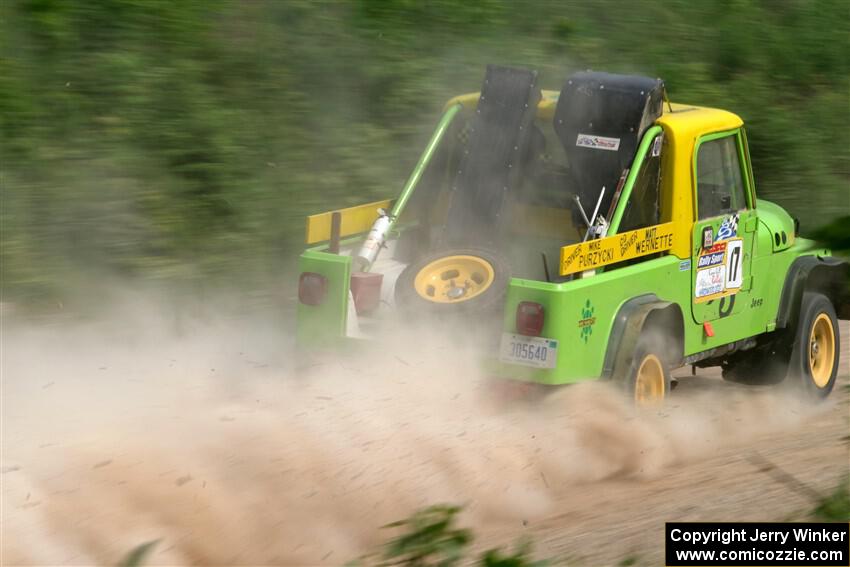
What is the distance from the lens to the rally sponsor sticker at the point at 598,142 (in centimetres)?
664

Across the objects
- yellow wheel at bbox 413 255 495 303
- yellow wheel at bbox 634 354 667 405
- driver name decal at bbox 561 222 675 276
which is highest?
driver name decal at bbox 561 222 675 276

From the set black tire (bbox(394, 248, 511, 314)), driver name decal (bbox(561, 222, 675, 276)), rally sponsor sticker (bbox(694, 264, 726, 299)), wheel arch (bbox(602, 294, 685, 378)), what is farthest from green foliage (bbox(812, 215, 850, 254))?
rally sponsor sticker (bbox(694, 264, 726, 299))

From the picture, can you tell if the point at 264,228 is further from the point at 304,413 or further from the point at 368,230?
→ the point at 304,413

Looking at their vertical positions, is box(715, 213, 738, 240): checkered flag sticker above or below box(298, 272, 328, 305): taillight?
above

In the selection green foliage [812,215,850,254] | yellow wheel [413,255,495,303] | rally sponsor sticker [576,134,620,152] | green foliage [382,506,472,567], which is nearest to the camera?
green foliage [812,215,850,254]

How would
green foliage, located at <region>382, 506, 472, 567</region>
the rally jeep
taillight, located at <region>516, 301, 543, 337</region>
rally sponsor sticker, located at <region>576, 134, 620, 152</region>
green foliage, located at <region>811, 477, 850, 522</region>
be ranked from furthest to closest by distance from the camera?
1. rally sponsor sticker, located at <region>576, 134, 620, 152</region>
2. the rally jeep
3. taillight, located at <region>516, 301, 543, 337</region>
4. green foliage, located at <region>811, 477, 850, 522</region>
5. green foliage, located at <region>382, 506, 472, 567</region>

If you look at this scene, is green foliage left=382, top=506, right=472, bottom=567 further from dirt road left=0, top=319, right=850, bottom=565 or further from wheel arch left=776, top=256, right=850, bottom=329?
wheel arch left=776, top=256, right=850, bottom=329

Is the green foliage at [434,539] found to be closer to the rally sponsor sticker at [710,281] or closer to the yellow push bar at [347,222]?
the yellow push bar at [347,222]

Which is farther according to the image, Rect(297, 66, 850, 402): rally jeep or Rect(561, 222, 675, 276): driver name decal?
Rect(297, 66, 850, 402): rally jeep

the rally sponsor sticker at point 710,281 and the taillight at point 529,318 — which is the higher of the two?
the taillight at point 529,318

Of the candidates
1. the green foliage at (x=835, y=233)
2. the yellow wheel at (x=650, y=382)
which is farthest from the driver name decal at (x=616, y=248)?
the green foliage at (x=835, y=233)

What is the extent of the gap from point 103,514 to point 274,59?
5699mm

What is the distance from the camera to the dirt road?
15.0ft

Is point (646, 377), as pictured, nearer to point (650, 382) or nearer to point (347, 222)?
point (650, 382)
